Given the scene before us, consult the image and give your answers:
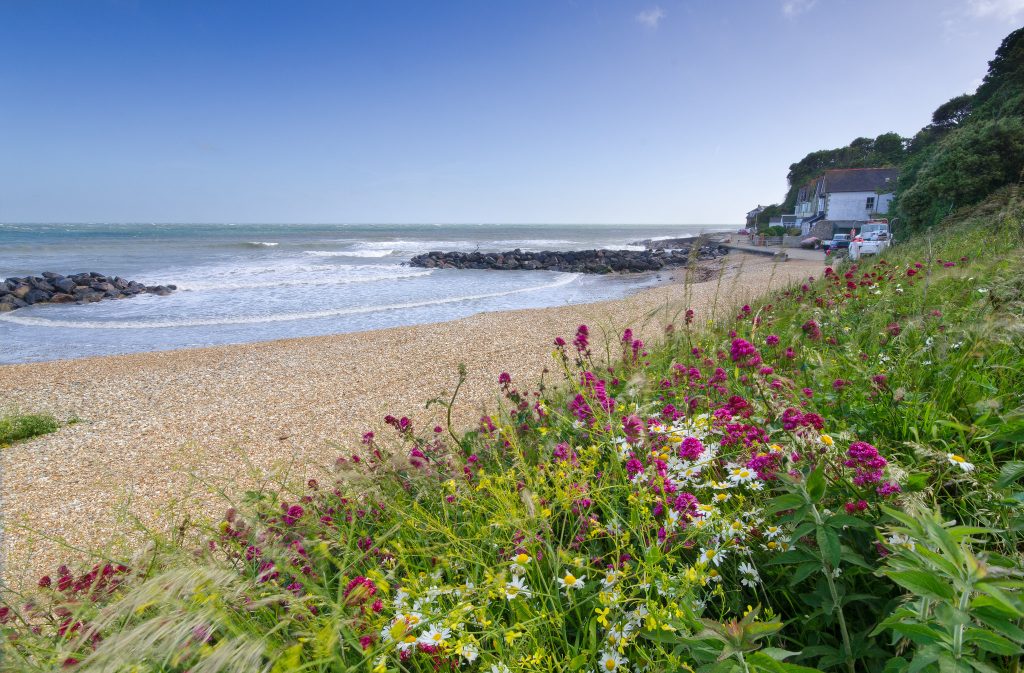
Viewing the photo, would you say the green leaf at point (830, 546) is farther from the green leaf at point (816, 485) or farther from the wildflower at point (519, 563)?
the wildflower at point (519, 563)

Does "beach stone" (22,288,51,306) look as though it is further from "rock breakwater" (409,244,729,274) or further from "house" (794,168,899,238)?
"house" (794,168,899,238)

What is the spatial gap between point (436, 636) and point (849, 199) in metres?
57.3

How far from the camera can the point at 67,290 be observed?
20.2 m

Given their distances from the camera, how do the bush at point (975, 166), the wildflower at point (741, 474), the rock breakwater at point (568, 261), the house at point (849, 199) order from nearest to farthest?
1. the wildflower at point (741, 474)
2. the bush at point (975, 166)
3. the rock breakwater at point (568, 261)
4. the house at point (849, 199)

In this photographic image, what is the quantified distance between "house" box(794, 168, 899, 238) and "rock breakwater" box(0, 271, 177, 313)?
1976 inches

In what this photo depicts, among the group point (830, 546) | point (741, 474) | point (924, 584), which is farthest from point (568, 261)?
point (924, 584)

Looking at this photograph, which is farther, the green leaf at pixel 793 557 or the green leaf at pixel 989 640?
the green leaf at pixel 793 557

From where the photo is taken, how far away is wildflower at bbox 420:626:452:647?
152cm

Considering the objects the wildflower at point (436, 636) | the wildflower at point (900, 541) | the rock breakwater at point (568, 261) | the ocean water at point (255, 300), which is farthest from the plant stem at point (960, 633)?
the rock breakwater at point (568, 261)

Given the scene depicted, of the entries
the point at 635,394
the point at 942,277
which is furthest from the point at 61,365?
the point at 942,277

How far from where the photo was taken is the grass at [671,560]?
1192mm

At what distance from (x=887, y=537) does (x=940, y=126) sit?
67.9 m

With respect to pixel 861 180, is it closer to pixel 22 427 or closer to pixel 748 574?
pixel 748 574

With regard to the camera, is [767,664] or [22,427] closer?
[767,664]
